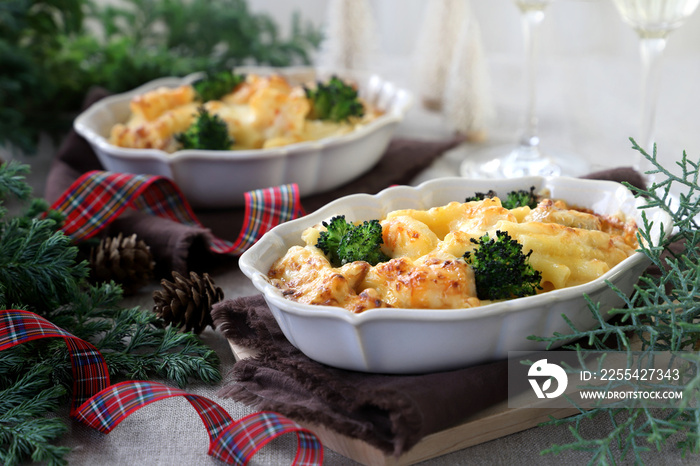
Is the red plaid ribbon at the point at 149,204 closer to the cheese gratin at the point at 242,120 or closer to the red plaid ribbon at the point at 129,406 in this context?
the cheese gratin at the point at 242,120

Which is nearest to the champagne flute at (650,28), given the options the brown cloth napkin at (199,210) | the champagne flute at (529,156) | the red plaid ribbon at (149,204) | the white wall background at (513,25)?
the champagne flute at (529,156)

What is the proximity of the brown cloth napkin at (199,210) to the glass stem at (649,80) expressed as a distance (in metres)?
0.75

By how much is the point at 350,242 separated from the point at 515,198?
0.46m

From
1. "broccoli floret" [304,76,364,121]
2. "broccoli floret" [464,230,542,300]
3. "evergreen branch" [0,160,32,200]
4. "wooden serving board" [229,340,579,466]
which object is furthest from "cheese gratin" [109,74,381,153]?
"wooden serving board" [229,340,579,466]

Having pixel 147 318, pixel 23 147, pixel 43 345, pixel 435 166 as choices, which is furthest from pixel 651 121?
pixel 23 147

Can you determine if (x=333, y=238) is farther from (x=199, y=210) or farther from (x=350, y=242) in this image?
(x=199, y=210)

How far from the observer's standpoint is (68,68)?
326 cm

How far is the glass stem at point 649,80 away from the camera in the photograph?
2359 mm

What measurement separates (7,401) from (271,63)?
2.35 m

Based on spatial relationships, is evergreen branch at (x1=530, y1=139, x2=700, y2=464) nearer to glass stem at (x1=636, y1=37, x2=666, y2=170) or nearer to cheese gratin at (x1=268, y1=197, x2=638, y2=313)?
cheese gratin at (x1=268, y1=197, x2=638, y2=313)

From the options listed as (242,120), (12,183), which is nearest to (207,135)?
(242,120)

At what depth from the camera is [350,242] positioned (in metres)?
1.56

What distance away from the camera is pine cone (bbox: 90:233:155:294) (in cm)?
202

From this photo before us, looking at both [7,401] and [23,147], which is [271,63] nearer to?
[23,147]
